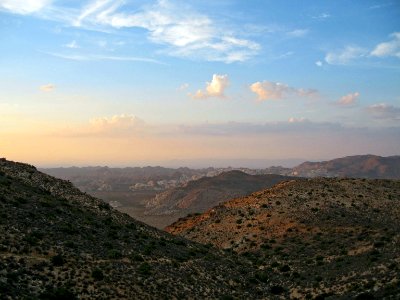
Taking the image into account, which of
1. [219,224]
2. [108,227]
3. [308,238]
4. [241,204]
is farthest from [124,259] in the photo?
[241,204]

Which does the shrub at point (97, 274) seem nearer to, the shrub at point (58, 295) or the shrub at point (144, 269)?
the shrub at point (58, 295)

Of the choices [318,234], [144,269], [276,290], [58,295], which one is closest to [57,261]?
[58,295]

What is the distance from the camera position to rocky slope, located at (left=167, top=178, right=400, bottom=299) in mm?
38094

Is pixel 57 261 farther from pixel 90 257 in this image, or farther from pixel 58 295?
pixel 58 295

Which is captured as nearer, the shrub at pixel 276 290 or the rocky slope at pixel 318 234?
the rocky slope at pixel 318 234

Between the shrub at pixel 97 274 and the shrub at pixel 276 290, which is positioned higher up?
the shrub at pixel 97 274

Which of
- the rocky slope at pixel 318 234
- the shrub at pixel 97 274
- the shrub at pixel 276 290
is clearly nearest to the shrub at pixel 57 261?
the shrub at pixel 97 274

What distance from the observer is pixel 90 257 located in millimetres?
34344

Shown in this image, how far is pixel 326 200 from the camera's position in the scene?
68875 mm

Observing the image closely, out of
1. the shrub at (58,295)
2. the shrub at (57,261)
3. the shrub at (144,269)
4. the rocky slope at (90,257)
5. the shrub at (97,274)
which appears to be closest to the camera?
the shrub at (58,295)

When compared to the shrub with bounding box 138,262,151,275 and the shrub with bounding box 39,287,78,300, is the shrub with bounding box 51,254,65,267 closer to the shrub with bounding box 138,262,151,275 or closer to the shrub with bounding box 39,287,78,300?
the shrub with bounding box 39,287,78,300

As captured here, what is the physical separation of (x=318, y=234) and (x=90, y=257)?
34.1 m

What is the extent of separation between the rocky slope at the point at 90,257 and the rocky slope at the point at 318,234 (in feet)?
18.1

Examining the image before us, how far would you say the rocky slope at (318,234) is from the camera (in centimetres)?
3809
